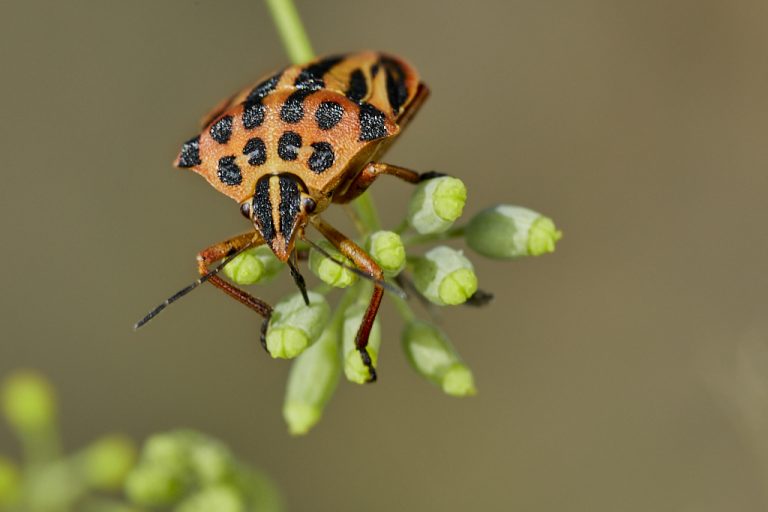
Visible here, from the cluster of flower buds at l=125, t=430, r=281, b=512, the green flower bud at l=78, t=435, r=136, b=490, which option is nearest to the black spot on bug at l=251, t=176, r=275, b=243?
the cluster of flower buds at l=125, t=430, r=281, b=512

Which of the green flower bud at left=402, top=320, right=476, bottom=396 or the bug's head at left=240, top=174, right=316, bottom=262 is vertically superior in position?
the bug's head at left=240, top=174, right=316, bottom=262

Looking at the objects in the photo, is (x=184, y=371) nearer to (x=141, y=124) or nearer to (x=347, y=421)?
(x=347, y=421)

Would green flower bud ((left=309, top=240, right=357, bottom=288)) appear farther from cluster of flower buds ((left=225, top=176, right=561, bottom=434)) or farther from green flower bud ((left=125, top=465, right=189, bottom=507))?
green flower bud ((left=125, top=465, right=189, bottom=507))

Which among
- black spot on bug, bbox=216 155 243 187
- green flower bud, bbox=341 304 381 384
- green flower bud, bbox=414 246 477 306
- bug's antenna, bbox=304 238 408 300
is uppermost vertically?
black spot on bug, bbox=216 155 243 187

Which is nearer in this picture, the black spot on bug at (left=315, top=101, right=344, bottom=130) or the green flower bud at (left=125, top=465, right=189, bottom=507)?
the black spot on bug at (left=315, top=101, right=344, bottom=130)

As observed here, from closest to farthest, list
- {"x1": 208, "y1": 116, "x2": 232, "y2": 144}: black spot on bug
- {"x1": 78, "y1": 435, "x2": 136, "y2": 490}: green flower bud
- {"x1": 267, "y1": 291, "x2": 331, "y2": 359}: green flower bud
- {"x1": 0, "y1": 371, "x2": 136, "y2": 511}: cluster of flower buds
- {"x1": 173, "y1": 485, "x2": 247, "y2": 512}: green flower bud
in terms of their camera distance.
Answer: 1. {"x1": 267, "y1": 291, "x2": 331, "y2": 359}: green flower bud
2. {"x1": 208, "y1": 116, "x2": 232, "y2": 144}: black spot on bug
3. {"x1": 173, "y1": 485, "x2": 247, "y2": 512}: green flower bud
4. {"x1": 0, "y1": 371, "x2": 136, "y2": 511}: cluster of flower buds
5. {"x1": 78, "y1": 435, "x2": 136, "y2": 490}: green flower bud

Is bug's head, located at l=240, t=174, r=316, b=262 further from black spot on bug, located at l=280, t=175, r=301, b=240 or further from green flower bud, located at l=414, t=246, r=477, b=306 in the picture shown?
green flower bud, located at l=414, t=246, r=477, b=306

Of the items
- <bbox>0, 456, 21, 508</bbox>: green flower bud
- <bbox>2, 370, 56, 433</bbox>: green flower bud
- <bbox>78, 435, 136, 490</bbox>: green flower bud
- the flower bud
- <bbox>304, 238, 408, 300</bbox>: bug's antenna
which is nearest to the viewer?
<bbox>304, 238, 408, 300</bbox>: bug's antenna
